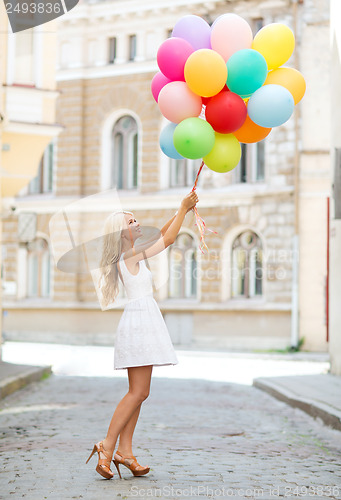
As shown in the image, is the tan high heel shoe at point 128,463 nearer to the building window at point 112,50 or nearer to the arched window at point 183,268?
the arched window at point 183,268

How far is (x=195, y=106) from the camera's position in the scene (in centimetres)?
635

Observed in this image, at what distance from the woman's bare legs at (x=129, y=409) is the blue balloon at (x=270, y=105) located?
206 centimetres

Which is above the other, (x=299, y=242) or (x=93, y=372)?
(x=299, y=242)

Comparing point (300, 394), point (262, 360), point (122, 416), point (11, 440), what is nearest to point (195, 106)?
point (122, 416)

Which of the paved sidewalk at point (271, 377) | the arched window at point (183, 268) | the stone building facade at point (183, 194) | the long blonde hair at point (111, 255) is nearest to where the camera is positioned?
the long blonde hair at point (111, 255)

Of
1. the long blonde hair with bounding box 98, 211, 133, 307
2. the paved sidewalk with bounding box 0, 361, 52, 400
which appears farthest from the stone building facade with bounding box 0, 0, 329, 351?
the long blonde hair with bounding box 98, 211, 133, 307

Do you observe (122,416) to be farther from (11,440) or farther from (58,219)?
(58,219)

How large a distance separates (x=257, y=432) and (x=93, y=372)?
8333 millimetres

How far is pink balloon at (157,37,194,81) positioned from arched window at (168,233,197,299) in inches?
769

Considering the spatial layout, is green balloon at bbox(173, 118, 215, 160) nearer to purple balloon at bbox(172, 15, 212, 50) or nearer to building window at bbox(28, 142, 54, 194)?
purple balloon at bbox(172, 15, 212, 50)

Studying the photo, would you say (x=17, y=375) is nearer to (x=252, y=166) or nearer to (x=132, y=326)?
(x=132, y=326)

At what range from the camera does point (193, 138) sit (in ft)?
19.9

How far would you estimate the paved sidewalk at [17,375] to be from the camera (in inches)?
467

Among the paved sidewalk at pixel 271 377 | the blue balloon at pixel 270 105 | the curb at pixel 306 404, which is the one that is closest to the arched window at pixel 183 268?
the paved sidewalk at pixel 271 377
